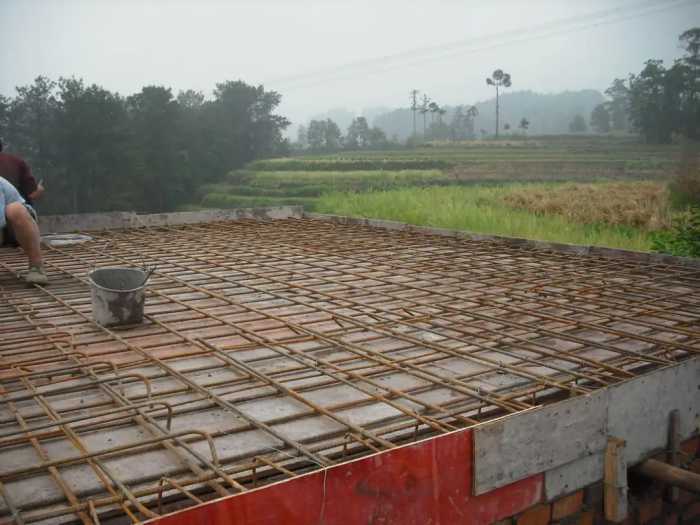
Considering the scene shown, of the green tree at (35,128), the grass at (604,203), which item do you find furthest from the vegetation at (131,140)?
the grass at (604,203)

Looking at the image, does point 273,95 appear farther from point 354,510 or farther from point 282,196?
point 354,510

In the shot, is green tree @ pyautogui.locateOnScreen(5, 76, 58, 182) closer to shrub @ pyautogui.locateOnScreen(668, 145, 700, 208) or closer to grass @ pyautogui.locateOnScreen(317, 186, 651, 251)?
grass @ pyautogui.locateOnScreen(317, 186, 651, 251)

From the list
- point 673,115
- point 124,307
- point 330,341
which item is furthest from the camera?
point 673,115

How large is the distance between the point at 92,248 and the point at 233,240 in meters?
1.12

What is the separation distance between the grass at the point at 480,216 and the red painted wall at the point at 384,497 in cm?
640

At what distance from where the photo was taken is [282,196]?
78.5 ft

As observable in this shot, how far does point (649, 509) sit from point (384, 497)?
124cm

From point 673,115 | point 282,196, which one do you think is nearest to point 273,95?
point 282,196

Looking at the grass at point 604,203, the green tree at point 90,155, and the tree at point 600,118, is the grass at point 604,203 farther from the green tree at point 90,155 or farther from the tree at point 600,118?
the tree at point 600,118

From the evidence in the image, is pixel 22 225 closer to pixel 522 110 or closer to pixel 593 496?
pixel 593 496

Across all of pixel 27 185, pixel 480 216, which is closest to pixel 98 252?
pixel 27 185

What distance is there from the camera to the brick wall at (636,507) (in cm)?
198

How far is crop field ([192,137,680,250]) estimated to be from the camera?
30.4 feet

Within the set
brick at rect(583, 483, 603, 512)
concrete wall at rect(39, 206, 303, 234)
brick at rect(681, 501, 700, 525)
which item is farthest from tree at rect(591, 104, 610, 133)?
brick at rect(583, 483, 603, 512)
